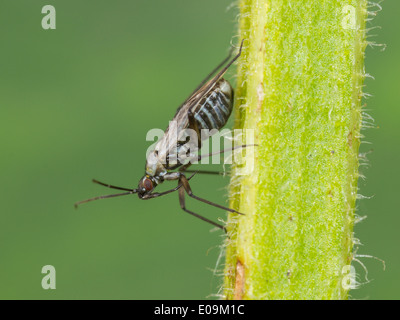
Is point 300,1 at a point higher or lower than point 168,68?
lower

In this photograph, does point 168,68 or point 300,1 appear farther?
point 168,68

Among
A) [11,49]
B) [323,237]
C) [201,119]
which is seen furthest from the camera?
[11,49]

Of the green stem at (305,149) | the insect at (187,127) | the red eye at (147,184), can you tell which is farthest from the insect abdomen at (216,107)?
the green stem at (305,149)

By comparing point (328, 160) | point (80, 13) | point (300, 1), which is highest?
point (80, 13)

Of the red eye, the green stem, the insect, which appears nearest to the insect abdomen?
the insect

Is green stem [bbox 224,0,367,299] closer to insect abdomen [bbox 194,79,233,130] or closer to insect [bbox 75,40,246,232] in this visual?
insect [bbox 75,40,246,232]

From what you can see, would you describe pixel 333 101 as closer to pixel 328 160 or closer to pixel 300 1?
pixel 328 160

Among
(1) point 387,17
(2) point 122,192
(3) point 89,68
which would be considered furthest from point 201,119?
(1) point 387,17

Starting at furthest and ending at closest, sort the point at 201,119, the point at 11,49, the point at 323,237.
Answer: the point at 11,49, the point at 201,119, the point at 323,237
